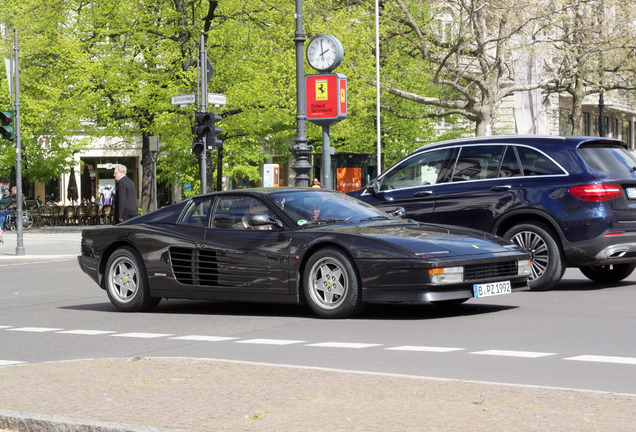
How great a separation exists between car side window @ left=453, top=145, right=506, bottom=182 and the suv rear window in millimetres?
1042

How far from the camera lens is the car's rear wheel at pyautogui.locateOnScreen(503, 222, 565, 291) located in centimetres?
1323

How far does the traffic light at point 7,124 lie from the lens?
25938 millimetres

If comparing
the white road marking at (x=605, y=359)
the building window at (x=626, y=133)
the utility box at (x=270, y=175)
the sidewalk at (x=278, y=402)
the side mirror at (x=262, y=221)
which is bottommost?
the white road marking at (x=605, y=359)

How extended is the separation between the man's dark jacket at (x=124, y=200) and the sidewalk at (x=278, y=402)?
12499mm

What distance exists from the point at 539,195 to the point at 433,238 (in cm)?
306

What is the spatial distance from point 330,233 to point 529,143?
157 inches

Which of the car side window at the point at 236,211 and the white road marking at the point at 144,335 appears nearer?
the white road marking at the point at 144,335

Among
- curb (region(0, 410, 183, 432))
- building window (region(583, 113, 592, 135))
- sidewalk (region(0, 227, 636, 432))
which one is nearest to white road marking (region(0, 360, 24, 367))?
sidewalk (region(0, 227, 636, 432))

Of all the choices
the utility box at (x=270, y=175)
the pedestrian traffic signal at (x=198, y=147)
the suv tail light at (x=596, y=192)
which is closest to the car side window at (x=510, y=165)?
the suv tail light at (x=596, y=192)

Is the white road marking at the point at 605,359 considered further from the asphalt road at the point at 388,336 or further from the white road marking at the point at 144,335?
the white road marking at the point at 144,335

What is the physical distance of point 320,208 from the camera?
11734mm

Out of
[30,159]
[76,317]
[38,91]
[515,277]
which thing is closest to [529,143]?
[515,277]

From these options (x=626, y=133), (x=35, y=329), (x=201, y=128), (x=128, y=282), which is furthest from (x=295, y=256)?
(x=626, y=133)

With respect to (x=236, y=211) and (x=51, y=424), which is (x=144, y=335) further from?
(x=51, y=424)
